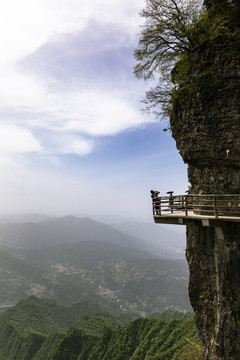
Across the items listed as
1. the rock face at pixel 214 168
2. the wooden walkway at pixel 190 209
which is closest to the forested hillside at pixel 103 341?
the rock face at pixel 214 168

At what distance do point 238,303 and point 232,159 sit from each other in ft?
34.5

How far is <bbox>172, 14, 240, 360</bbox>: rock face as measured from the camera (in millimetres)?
14734

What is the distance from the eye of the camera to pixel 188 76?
18.0 m

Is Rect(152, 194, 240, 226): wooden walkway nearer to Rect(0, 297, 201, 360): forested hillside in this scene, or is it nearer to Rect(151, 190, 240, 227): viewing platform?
Rect(151, 190, 240, 227): viewing platform

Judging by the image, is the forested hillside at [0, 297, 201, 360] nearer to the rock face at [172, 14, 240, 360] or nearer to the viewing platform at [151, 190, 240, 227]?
the rock face at [172, 14, 240, 360]

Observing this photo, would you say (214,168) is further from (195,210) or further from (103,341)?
(103,341)

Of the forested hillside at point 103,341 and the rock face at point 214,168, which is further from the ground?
Result: the rock face at point 214,168

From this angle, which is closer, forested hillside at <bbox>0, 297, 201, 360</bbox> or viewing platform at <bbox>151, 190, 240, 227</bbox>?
viewing platform at <bbox>151, 190, 240, 227</bbox>

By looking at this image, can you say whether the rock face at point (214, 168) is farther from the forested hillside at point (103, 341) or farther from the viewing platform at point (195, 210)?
the forested hillside at point (103, 341)

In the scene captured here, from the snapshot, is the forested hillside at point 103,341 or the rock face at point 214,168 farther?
the forested hillside at point 103,341

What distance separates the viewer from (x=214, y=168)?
1659cm

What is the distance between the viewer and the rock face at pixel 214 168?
14.7 m

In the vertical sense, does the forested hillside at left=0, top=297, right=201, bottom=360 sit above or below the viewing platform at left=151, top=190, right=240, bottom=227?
below

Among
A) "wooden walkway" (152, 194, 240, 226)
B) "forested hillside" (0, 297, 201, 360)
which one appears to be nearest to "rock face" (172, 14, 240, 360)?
"wooden walkway" (152, 194, 240, 226)
